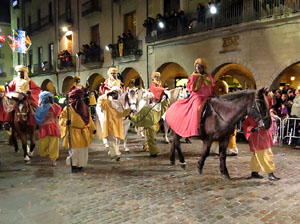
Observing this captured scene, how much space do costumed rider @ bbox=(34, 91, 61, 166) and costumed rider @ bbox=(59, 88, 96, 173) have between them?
0.86 meters

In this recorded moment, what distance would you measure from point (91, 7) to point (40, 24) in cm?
1109

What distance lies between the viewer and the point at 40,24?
32.9 meters

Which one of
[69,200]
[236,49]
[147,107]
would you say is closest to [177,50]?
[236,49]

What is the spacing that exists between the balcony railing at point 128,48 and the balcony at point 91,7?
3.66 meters

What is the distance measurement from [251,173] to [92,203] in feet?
11.9

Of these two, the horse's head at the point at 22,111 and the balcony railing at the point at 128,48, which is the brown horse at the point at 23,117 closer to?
the horse's head at the point at 22,111

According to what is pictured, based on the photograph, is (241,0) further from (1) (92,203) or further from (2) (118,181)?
(1) (92,203)

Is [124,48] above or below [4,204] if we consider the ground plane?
above

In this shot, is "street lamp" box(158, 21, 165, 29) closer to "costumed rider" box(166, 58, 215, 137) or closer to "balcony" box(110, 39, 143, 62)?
"balcony" box(110, 39, 143, 62)

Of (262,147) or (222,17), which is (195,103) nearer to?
(262,147)

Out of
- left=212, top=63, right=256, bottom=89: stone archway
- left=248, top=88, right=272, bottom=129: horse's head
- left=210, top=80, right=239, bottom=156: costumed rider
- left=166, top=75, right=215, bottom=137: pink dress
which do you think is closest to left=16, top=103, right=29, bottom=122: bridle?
left=166, top=75, right=215, bottom=137: pink dress

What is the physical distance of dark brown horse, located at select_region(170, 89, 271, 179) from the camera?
5.77 meters

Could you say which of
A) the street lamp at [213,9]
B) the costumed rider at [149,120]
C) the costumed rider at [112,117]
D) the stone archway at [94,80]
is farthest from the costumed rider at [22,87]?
the stone archway at [94,80]

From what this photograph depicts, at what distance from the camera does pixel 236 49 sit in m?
14.9
